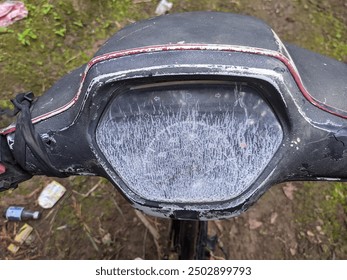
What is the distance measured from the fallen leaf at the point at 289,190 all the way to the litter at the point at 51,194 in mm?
1509

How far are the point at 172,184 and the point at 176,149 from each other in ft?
0.39

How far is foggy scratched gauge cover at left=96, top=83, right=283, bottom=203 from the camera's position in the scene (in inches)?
43.6

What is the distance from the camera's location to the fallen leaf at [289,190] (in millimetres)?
2693

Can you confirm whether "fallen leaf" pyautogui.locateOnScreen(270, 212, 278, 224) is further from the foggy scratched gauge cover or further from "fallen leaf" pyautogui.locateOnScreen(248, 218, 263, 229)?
the foggy scratched gauge cover

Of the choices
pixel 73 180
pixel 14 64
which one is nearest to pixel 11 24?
pixel 14 64

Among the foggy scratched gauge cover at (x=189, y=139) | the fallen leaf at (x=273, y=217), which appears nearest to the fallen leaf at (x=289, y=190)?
the fallen leaf at (x=273, y=217)

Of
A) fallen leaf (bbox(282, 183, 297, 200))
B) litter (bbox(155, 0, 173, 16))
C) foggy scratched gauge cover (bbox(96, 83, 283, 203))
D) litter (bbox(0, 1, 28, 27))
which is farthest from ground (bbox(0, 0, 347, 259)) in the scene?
foggy scratched gauge cover (bbox(96, 83, 283, 203))

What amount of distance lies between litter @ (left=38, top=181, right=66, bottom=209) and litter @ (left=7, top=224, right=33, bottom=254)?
0.55 ft

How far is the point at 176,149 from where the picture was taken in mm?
1173

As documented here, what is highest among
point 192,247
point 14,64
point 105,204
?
point 14,64

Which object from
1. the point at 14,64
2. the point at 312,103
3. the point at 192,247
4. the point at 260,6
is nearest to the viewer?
the point at 312,103

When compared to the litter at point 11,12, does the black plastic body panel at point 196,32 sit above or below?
above

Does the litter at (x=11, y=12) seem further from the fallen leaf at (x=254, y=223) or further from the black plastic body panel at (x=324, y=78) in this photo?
the black plastic body panel at (x=324, y=78)

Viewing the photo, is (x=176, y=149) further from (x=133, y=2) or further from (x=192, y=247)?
(x=133, y=2)
